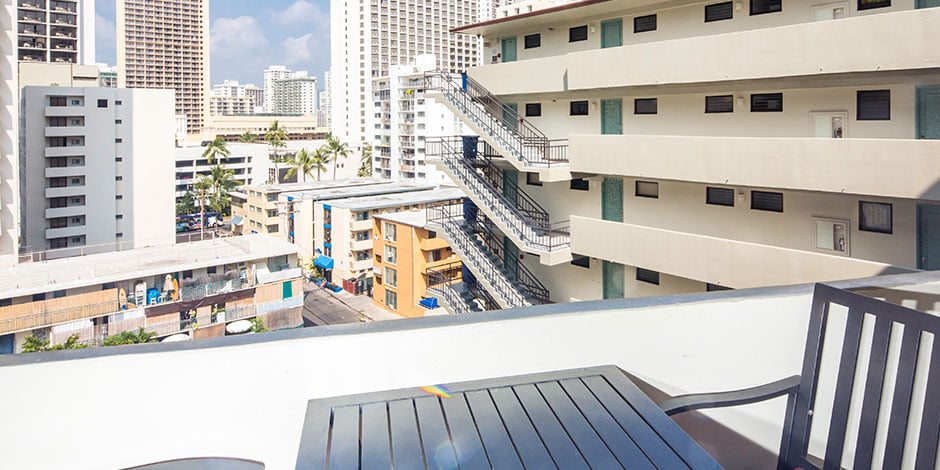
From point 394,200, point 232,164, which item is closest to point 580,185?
point 394,200

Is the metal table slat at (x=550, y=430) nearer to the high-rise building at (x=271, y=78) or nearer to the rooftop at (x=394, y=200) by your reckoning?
the rooftop at (x=394, y=200)

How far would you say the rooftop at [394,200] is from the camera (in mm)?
26125

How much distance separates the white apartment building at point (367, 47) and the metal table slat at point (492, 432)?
184 ft

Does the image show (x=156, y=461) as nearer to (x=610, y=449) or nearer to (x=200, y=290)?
(x=610, y=449)

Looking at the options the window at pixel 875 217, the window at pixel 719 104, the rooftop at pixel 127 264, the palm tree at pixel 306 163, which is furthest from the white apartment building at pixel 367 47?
the window at pixel 875 217

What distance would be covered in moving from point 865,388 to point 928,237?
21.7 feet

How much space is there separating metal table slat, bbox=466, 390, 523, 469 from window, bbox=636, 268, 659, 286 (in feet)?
26.6

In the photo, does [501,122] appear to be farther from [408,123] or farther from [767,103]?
[408,123]

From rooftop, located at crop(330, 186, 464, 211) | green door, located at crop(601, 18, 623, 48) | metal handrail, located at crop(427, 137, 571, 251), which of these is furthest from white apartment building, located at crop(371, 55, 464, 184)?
green door, located at crop(601, 18, 623, 48)

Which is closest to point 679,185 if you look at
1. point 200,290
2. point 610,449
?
point 610,449

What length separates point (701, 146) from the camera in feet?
25.0

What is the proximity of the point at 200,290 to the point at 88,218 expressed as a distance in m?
15.9

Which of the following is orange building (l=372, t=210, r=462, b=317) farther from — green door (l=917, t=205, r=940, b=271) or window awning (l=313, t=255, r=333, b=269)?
green door (l=917, t=205, r=940, b=271)

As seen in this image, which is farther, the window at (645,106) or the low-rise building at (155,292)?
the low-rise building at (155,292)
